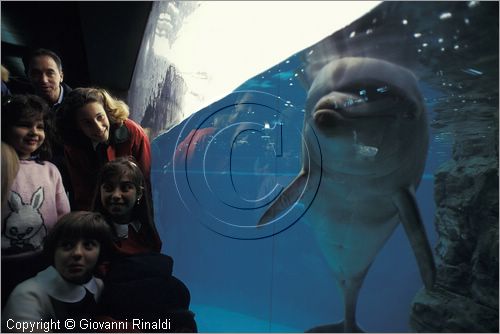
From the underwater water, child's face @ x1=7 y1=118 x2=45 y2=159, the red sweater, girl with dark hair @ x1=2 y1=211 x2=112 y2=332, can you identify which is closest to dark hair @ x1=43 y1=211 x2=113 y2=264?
girl with dark hair @ x1=2 y1=211 x2=112 y2=332

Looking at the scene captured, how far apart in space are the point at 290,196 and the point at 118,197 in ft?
4.14

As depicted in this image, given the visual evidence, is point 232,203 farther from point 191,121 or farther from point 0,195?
point 0,195

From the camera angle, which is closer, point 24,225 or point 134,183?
point 24,225

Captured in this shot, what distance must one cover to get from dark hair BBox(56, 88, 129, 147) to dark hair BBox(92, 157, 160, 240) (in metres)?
0.29

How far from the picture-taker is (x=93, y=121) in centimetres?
269

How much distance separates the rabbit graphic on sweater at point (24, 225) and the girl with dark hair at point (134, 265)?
0.38 m

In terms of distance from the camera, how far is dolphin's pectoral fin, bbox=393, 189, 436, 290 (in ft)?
8.18

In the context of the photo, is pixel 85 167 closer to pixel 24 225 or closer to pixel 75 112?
pixel 75 112

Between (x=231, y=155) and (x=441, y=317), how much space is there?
6.33 ft

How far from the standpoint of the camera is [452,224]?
2545 millimetres

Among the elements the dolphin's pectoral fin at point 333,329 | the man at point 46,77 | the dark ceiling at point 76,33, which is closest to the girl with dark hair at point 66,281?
the man at point 46,77

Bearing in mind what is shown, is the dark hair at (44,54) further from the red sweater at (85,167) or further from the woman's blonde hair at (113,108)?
the red sweater at (85,167)

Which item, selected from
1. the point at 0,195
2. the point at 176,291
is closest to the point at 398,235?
the point at 176,291

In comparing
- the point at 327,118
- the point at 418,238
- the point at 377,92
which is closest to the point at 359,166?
the point at 327,118
